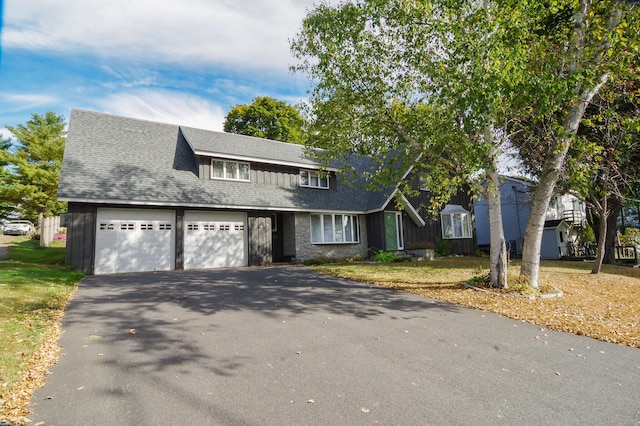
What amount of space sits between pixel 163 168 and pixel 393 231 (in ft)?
42.8

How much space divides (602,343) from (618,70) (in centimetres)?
641

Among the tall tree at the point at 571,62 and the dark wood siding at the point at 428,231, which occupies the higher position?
the tall tree at the point at 571,62

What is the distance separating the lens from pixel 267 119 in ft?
129

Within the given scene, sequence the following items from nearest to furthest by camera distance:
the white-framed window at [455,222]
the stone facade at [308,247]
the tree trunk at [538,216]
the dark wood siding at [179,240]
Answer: the tree trunk at [538,216]
the dark wood siding at [179,240]
the stone facade at [308,247]
the white-framed window at [455,222]

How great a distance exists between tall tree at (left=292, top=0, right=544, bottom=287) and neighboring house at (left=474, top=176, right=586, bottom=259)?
1703cm

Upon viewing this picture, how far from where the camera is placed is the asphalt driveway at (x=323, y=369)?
360 cm

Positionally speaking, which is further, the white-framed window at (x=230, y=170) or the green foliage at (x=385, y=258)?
the green foliage at (x=385, y=258)

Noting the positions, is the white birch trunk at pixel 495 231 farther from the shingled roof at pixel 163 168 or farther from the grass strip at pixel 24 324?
the grass strip at pixel 24 324

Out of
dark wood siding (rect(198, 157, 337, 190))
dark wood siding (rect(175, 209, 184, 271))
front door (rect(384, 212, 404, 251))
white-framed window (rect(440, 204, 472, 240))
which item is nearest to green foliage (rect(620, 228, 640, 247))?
white-framed window (rect(440, 204, 472, 240))

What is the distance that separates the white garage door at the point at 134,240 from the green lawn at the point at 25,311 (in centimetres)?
174

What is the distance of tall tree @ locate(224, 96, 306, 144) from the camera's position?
1524 inches

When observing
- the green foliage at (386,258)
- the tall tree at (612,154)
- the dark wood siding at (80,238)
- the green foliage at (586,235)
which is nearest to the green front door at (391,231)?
the green foliage at (386,258)

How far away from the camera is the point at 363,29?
1036 centimetres

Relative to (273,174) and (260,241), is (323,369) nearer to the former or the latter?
(260,241)
